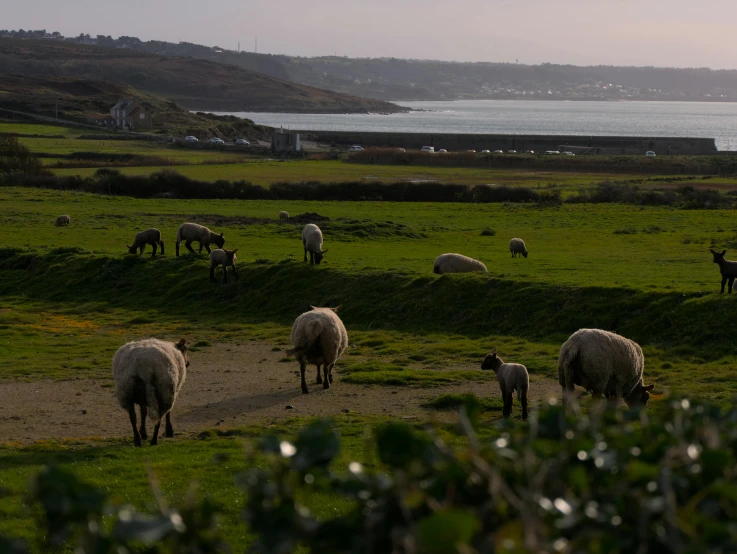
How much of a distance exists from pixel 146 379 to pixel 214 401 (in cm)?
446

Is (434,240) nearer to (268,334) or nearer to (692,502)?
(268,334)

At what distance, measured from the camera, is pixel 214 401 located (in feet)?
65.7

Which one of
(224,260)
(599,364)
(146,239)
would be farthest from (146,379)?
(146,239)

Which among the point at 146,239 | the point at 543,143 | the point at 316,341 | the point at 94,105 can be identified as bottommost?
Result: the point at 543,143

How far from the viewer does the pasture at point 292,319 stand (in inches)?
621

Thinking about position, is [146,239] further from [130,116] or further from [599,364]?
[130,116]

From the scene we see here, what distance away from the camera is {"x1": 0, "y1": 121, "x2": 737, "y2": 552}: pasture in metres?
15.8

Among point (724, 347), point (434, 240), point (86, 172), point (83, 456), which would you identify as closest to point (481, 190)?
point (434, 240)

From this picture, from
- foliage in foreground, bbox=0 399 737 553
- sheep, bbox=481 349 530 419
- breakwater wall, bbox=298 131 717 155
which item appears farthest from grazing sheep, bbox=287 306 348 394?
breakwater wall, bbox=298 131 717 155

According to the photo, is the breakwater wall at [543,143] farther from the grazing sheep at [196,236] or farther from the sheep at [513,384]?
→ the sheep at [513,384]

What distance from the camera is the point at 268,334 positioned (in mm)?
28297

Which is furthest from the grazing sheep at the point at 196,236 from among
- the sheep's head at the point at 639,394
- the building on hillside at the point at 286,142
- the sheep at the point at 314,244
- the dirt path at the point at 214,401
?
the building on hillside at the point at 286,142

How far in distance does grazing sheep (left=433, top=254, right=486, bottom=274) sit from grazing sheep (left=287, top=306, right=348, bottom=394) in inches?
494

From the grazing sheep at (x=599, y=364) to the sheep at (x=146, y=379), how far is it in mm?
6721
